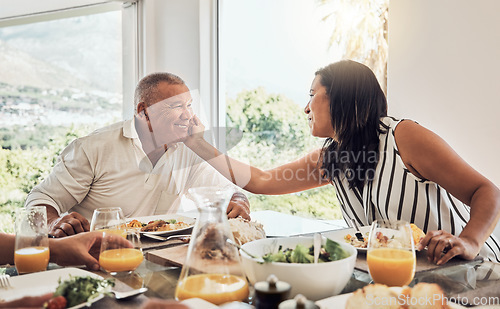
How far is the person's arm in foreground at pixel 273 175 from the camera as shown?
2.20 m

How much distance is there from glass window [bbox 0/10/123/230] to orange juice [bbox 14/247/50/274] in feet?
9.18

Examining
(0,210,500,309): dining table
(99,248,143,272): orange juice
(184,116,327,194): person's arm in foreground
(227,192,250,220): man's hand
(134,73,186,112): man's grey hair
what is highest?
(134,73,186,112): man's grey hair

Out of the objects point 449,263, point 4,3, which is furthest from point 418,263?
point 4,3

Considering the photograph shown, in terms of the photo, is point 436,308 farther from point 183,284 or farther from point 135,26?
point 135,26

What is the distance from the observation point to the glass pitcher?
0.89m

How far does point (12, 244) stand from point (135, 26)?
9.50 feet

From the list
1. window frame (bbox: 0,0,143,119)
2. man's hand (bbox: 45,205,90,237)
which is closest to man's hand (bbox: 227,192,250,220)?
man's hand (bbox: 45,205,90,237)

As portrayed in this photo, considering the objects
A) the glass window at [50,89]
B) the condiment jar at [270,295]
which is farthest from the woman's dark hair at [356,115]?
the glass window at [50,89]

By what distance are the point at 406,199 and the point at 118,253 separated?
1107mm

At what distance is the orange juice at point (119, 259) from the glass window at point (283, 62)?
6.96 ft

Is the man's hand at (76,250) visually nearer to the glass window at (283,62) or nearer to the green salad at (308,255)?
the green salad at (308,255)

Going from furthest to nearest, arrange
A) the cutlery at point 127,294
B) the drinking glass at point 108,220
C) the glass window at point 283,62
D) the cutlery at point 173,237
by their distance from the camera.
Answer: the glass window at point 283,62
the cutlery at point 173,237
the drinking glass at point 108,220
the cutlery at point 127,294

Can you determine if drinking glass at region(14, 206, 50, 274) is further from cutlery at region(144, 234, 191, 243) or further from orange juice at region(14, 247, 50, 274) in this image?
cutlery at region(144, 234, 191, 243)

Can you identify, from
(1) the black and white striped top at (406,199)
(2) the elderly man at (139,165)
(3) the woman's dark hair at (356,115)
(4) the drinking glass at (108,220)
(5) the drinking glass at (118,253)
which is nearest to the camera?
(5) the drinking glass at (118,253)
